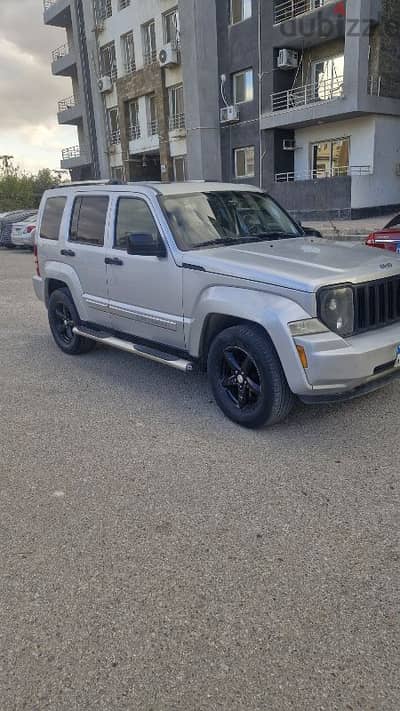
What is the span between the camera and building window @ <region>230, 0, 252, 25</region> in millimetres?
23500

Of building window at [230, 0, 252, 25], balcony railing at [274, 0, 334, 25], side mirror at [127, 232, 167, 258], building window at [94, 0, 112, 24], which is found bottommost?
side mirror at [127, 232, 167, 258]

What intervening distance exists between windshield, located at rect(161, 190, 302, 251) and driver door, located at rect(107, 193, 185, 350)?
0.72ft

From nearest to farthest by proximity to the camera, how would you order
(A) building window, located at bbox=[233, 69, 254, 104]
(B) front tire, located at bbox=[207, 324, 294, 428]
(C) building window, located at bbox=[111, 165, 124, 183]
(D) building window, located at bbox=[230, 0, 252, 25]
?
(B) front tire, located at bbox=[207, 324, 294, 428] → (D) building window, located at bbox=[230, 0, 252, 25] → (A) building window, located at bbox=[233, 69, 254, 104] → (C) building window, located at bbox=[111, 165, 124, 183]

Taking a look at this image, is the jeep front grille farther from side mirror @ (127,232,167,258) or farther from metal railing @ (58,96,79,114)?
metal railing @ (58,96,79,114)

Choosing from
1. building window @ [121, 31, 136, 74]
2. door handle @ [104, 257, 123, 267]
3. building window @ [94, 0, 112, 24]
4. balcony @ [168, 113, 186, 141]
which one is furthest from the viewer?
building window @ [94, 0, 112, 24]

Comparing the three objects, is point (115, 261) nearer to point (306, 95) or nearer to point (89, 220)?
point (89, 220)

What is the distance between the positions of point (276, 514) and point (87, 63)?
38.0 metres

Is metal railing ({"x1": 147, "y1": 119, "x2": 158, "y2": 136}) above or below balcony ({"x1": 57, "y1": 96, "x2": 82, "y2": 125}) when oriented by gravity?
below

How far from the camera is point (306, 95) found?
22.6 meters

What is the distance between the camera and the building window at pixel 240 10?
77.1 ft

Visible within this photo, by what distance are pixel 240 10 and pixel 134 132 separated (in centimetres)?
1016

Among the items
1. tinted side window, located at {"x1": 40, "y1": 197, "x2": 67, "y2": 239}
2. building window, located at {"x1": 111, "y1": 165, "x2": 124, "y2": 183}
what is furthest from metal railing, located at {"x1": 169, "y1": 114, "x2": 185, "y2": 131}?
tinted side window, located at {"x1": 40, "y1": 197, "x2": 67, "y2": 239}

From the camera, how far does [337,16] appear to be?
20.0 metres

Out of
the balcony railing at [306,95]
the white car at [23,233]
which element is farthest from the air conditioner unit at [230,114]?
the white car at [23,233]
